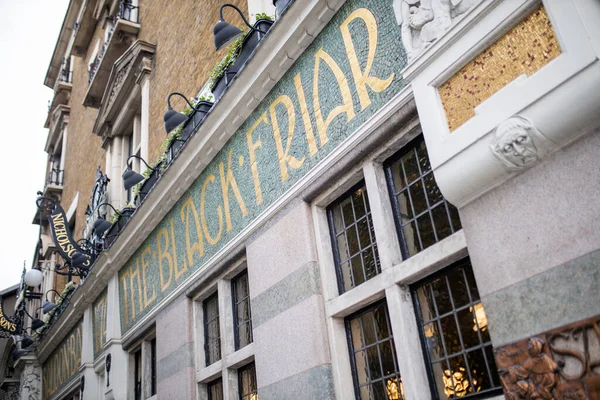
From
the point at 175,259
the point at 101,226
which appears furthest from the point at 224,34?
the point at 101,226

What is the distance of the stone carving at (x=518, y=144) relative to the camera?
3.36 m

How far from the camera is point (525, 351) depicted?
3.32 m

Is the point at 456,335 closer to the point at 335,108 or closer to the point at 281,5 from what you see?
the point at 335,108

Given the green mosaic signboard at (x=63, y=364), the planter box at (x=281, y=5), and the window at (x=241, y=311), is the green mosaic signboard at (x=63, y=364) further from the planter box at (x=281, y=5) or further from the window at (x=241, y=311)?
the planter box at (x=281, y=5)

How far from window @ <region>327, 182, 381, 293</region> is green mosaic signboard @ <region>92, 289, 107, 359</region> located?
7.46 metres

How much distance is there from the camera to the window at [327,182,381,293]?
523cm

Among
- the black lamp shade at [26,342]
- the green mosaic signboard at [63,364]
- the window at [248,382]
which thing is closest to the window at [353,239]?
the window at [248,382]

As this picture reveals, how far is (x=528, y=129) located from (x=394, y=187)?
1.76m

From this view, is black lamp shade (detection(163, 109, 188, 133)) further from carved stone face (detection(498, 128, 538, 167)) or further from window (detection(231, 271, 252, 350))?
carved stone face (detection(498, 128, 538, 167))

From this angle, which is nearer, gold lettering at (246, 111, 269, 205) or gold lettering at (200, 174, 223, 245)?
gold lettering at (246, 111, 269, 205)

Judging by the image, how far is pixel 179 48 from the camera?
36.0 feet

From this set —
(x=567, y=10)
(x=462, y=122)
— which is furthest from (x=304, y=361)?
(x=567, y=10)

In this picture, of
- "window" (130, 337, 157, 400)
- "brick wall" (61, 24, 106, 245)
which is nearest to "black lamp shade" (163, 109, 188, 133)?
"window" (130, 337, 157, 400)

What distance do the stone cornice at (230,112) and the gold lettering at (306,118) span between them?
29 cm
